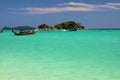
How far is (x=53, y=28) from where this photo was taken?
106m

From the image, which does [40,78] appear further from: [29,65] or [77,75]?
[29,65]

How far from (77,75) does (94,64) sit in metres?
2.03

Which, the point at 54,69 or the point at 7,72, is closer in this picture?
the point at 7,72

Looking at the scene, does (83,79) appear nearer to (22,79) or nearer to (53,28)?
(22,79)

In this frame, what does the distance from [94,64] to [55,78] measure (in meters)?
2.54

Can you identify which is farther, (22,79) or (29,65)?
(29,65)

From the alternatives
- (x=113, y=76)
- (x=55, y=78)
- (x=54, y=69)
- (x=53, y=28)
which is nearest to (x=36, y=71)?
(x=54, y=69)

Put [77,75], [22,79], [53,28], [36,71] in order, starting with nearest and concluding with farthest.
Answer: [22,79], [77,75], [36,71], [53,28]

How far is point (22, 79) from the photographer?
22.4 feet

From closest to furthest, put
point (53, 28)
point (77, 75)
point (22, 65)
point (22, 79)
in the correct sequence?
point (22, 79)
point (77, 75)
point (22, 65)
point (53, 28)

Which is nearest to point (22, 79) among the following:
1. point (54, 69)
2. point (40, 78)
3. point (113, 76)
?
point (40, 78)

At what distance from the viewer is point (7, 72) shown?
7578 millimetres

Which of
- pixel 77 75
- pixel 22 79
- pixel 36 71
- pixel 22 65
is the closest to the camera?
pixel 22 79

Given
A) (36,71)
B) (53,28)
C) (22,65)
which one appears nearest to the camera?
(36,71)
